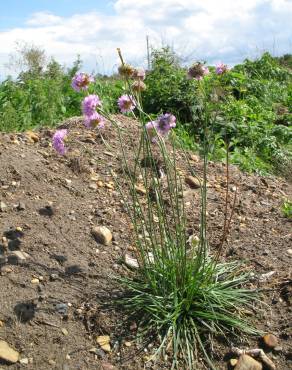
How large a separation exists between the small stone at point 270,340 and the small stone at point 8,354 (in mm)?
1197

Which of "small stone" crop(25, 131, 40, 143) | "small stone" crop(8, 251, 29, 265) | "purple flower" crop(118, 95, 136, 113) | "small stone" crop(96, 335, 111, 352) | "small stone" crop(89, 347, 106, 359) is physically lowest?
"small stone" crop(89, 347, 106, 359)

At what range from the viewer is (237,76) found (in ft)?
25.5

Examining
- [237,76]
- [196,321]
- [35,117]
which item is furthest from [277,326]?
[237,76]

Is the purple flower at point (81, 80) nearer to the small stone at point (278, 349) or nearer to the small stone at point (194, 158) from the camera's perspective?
the small stone at point (278, 349)

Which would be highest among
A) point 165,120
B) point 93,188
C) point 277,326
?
point 165,120

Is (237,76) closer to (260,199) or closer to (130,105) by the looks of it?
(260,199)

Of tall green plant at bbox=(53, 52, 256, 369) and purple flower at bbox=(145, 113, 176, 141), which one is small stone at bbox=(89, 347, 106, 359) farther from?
purple flower at bbox=(145, 113, 176, 141)

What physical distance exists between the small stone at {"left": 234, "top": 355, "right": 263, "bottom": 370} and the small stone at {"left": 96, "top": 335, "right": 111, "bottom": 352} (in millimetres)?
611

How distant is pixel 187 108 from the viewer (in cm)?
640

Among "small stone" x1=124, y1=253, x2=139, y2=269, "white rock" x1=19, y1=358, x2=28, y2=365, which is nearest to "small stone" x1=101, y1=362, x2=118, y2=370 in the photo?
"white rock" x1=19, y1=358, x2=28, y2=365

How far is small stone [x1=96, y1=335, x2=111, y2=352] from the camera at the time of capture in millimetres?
2703

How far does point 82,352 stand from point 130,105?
3.97 feet

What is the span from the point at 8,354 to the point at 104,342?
1.48 feet

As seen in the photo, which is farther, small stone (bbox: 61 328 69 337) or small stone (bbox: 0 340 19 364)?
small stone (bbox: 61 328 69 337)
